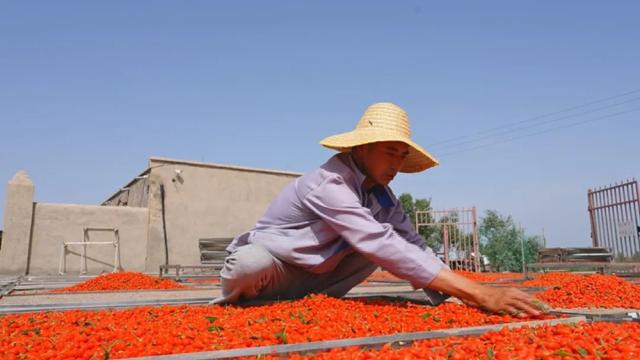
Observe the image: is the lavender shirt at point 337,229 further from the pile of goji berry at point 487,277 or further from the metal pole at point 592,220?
the metal pole at point 592,220

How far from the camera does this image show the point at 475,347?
1456 mm

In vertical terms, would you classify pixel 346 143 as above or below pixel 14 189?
below

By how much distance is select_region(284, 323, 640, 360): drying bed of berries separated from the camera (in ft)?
4.51

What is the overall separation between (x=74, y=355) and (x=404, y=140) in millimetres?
1715

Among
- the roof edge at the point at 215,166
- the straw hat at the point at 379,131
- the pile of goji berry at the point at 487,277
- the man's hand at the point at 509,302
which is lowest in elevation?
the pile of goji berry at the point at 487,277

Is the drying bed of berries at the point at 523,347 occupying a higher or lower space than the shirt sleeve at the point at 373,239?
lower

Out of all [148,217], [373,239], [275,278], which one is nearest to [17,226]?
[148,217]

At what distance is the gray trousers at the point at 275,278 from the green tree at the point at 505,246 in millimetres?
15237

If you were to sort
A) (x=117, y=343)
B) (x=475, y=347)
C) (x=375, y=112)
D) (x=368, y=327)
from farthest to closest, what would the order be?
(x=375, y=112), (x=368, y=327), (x=117, y=343), (x=475, y=347)

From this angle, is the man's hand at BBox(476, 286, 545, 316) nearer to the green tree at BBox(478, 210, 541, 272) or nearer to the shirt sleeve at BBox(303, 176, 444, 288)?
the shirt sleeve at BBox(303, 176, 444, 288)

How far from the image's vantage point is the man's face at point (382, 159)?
2.49 metres

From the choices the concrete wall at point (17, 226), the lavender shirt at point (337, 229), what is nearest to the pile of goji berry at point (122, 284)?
the lavender shirt at point (337, 229)

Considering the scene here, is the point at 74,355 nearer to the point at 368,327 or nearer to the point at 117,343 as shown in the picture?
the point at 117,343

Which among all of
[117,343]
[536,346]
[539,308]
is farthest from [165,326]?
[539,308]
